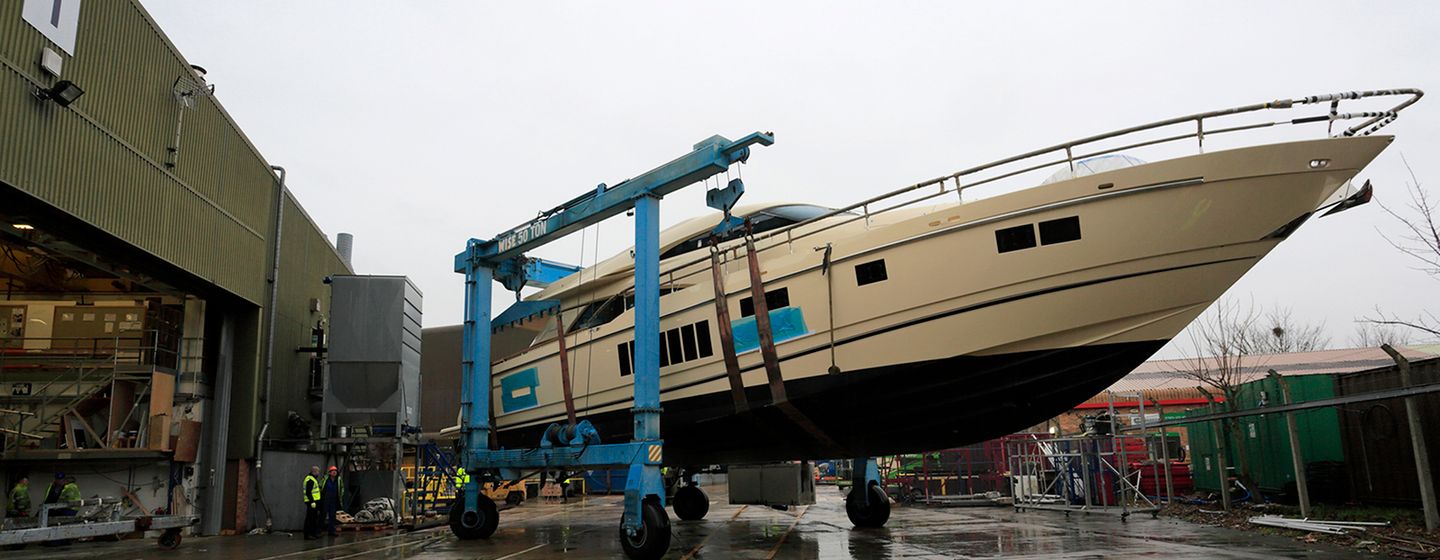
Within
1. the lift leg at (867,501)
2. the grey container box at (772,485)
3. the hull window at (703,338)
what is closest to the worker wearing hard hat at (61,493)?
the hull window at (703,338)

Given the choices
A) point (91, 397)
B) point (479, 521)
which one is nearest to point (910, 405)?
point (479, 521)

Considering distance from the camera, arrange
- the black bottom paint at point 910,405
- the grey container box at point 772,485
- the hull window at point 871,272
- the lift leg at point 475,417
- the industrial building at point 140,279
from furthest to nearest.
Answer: the grey container box at point 772,485 < the lift leg at point 475,417 < the industrial building at point 140,279 < the hull window at point 871,272 < the black bottom paint at point 910,405

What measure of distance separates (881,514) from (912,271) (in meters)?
5.97

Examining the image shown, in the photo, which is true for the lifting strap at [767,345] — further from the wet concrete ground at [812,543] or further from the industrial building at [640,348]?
the wet concrete ground at [812,543]

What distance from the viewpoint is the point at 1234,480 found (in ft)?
51.6

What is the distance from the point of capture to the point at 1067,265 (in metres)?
8.12

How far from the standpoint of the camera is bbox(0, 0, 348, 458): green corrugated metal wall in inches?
373

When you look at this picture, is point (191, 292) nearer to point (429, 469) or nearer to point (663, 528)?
point (429, 469)

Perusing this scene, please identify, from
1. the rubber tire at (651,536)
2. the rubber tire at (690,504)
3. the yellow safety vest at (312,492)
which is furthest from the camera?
the rubber tire at (690,504)

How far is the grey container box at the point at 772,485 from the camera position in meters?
14.3

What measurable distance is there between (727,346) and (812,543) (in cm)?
320

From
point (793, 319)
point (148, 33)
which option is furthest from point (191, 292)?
point (793, 319)

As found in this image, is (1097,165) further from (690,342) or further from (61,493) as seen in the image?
(61,493)

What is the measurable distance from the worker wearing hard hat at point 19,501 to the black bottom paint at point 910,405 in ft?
30.5
